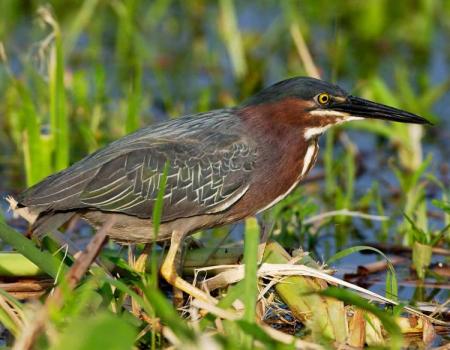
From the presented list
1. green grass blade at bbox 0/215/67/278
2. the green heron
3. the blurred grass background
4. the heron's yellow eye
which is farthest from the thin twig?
the blurred grass background

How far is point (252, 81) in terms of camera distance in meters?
8.65

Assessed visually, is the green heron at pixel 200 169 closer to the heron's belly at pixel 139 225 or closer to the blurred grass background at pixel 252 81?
the heron's belly at pixel 139 225

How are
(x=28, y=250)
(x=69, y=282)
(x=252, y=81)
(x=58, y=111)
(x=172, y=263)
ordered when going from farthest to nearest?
(x=252, y=81)
(x=58, y=111)
(x=172, y=263)
(x=28, y=250)
(x=69, y=282)

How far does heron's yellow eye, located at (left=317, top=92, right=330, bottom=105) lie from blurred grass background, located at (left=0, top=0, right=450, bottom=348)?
25.7 inches

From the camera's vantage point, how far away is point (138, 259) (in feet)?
17.0

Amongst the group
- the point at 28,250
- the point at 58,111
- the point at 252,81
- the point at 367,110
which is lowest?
the point at 28,250

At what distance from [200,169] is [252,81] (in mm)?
3753

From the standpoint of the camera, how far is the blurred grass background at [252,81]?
606 cm

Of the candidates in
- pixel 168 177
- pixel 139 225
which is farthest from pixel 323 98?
pixel 139 225

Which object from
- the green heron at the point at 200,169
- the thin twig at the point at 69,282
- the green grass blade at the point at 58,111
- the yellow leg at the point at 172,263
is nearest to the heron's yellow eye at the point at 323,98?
the green heron at the point at 200,169

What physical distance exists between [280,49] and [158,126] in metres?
4.87

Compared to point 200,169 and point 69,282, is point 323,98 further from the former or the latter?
point 69,282

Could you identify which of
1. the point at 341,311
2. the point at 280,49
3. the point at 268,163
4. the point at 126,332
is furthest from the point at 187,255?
the point at 280,49

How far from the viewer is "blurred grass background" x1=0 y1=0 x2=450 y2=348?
6.06m
